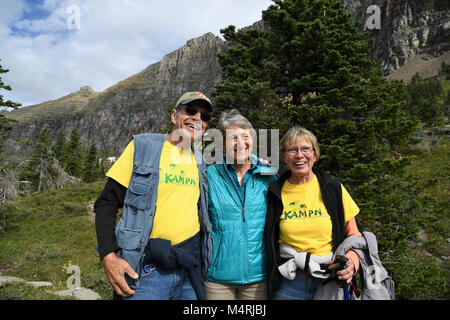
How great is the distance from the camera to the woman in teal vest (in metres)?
2.27

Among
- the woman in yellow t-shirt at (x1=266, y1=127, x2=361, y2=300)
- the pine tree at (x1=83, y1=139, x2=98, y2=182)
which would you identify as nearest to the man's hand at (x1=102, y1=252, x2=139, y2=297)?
the woman in yellow t-shirt at (x1=266, y1=127, x2=361, y2=300)

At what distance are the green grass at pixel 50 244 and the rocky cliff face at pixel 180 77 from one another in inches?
3472

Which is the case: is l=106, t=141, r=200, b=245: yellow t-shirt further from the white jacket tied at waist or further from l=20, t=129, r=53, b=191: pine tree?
l=20, t=129, r=53, b=191: pine tree

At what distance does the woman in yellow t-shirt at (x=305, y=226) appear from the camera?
84.0 inches

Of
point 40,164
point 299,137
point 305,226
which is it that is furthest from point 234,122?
point 40,164

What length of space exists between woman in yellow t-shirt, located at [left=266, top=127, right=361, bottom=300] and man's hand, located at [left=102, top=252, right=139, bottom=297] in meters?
1.21

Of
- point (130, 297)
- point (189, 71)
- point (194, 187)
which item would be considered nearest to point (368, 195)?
point (194, 187)

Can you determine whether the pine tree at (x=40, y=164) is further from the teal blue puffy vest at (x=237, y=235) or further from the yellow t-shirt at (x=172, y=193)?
the teal blue puffy vest at (x=237, y=235)

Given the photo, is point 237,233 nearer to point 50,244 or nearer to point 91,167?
point 50,244

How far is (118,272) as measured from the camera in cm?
195

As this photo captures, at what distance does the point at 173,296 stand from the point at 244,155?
143 cm

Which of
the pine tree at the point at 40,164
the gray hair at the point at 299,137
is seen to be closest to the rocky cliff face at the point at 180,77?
the pine tree at the point at 40,164

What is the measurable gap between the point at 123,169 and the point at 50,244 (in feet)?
45.1

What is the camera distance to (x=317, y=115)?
7191 mm
